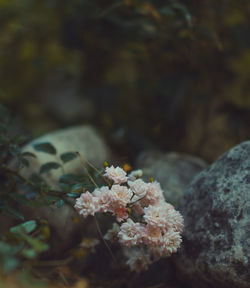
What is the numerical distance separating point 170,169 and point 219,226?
59 cm

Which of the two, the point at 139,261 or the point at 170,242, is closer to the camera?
the point at 170,242

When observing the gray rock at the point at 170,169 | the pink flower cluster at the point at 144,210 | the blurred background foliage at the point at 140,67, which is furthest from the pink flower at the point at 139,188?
the blurred background foliage at the point at 140,67

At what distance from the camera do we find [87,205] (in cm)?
89

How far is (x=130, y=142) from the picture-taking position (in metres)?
1.86

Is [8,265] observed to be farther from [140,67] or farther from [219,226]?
[140,67]

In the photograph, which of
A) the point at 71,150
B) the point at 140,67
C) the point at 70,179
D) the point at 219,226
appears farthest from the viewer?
the point at 140,67

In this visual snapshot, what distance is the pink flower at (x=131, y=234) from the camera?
0.90 m

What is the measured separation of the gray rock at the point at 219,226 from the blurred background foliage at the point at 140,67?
2.15ft

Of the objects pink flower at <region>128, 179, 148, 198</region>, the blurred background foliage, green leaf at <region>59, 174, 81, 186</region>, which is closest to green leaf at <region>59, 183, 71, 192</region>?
green leaf at <region>59, 174, 81, 186</region>

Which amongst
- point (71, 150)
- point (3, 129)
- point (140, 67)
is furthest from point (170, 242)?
point (140, 67)

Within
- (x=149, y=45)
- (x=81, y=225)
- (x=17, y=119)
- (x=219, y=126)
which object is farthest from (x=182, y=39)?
(x=81, y=225)

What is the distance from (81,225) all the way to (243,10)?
1.43 metres

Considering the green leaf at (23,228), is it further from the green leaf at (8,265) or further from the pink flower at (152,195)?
the pink flower at (152,195)

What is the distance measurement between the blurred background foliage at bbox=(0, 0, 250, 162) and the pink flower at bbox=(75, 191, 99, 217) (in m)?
0.91
